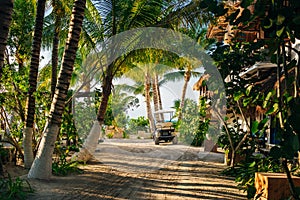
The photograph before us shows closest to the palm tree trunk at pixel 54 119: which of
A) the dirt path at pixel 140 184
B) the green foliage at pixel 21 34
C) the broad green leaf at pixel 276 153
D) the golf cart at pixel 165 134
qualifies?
the dirt path at pixel 140 184

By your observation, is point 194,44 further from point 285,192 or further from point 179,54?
point 285,192

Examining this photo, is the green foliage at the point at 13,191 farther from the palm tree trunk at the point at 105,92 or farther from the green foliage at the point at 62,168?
the palm tree trunk at the point at 105,92

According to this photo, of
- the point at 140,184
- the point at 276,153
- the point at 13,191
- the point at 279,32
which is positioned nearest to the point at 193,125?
the point at 140,184

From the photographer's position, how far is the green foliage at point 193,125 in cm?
2094

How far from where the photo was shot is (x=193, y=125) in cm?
2308

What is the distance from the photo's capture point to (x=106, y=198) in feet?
22.4

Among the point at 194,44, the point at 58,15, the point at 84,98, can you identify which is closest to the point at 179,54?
the point at 194,44

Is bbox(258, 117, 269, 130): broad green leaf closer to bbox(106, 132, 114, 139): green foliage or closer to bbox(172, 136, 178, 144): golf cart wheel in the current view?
bbox(172, 136, 178, 144): golf cart wheel

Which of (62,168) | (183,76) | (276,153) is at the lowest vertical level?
(62,168)

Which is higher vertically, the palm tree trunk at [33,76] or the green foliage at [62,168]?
the palm tree trunk at [33,76]

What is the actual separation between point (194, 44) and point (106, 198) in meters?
13.1

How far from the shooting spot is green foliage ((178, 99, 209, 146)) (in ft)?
68.7

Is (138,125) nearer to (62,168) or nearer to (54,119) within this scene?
(62,168)

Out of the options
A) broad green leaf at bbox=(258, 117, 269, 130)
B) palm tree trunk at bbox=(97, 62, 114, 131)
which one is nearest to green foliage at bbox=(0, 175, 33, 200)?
broad green leaf at bbox=(258, 117, 269, 130)
